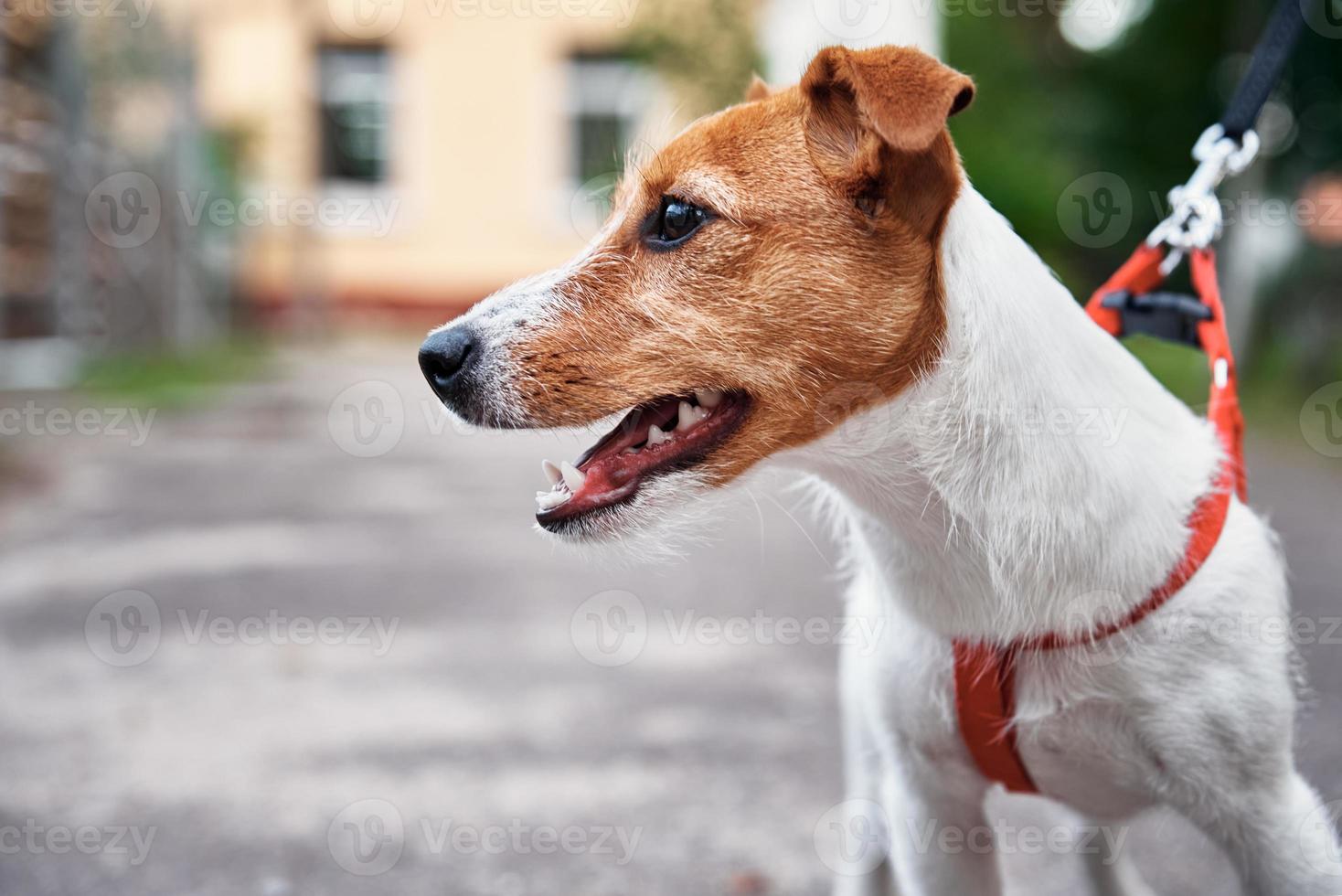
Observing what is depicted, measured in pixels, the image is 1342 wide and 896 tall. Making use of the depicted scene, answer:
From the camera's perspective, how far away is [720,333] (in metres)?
2.31

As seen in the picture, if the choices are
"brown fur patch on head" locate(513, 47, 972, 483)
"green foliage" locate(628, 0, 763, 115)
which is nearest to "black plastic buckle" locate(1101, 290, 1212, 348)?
"brown fur patch on head" locate(513, 47, 972, 483)

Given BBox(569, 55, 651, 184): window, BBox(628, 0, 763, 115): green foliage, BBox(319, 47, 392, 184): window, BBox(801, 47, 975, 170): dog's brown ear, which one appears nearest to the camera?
BBox(801, 47, 975, 170): dog's brown ear

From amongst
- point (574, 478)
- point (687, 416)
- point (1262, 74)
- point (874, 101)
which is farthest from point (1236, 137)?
point (574, 478)

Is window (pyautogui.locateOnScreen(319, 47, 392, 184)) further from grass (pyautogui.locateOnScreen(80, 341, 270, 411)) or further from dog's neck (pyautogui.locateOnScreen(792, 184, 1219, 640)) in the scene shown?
dog's neck (pyautogui.locateOnScreen(792, 184, 1219, 640))

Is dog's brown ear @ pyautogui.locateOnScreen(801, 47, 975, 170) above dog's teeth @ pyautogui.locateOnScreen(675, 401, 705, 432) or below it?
above

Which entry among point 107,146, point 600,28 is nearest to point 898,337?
point 107,146

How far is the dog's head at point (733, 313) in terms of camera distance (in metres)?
2.22

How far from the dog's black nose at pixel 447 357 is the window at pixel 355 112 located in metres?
19.4

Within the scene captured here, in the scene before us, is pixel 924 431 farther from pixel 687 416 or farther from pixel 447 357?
pixel 447 357

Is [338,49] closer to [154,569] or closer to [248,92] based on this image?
[248,92]

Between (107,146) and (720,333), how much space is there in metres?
12.5

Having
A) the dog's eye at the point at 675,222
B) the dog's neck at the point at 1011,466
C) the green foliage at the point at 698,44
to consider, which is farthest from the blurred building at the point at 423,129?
the dog's neck at the point at 1011,466

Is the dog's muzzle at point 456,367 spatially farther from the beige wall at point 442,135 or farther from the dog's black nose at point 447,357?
the beige wall at point 442,135

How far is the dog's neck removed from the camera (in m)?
2.15
